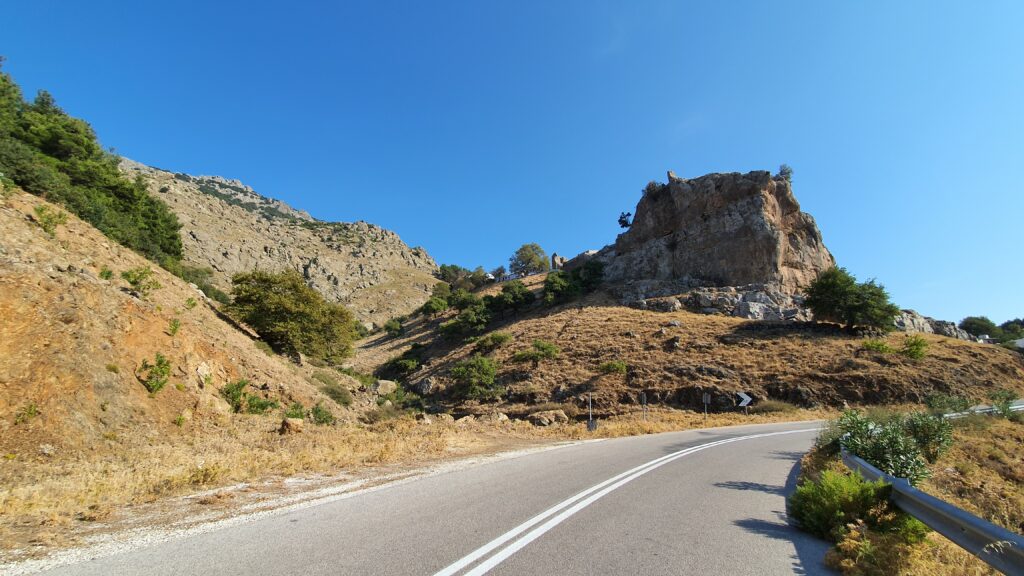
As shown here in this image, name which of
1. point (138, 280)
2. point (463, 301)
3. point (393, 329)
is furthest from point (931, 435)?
point (393, 329)

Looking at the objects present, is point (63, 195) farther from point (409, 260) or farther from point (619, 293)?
point (409, 260)

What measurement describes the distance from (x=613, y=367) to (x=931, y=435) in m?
23.5

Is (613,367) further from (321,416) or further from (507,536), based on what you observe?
(507,536)

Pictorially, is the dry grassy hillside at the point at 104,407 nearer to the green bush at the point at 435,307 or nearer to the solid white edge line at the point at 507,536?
the solid white edge line at the point at 507,536

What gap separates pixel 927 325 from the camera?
169 ft

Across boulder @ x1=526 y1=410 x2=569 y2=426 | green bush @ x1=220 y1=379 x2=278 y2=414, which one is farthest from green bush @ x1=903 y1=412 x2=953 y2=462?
green bush @ x1=220 y1=379 x2=278 y2=414

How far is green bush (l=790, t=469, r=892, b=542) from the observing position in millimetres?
5113

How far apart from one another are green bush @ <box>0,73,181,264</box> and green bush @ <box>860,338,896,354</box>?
48880 mm

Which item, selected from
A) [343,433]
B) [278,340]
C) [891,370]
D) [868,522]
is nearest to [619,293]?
[891,370]

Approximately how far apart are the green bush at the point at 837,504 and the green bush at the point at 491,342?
40756 millimetres

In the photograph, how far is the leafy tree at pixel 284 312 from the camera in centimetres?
2292

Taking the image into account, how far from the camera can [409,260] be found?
11606 centimetres

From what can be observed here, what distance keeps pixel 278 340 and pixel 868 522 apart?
25792 millimetres

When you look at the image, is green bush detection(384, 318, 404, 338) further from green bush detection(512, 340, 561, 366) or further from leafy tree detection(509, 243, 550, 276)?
leafy tree detection(509, 243, 550, 276)
